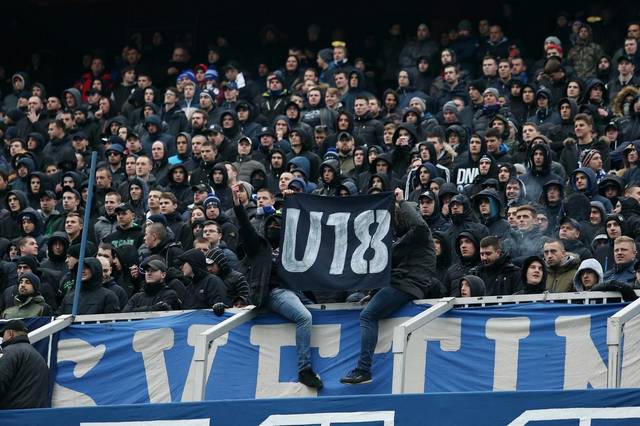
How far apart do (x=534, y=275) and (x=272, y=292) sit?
6.89 feet

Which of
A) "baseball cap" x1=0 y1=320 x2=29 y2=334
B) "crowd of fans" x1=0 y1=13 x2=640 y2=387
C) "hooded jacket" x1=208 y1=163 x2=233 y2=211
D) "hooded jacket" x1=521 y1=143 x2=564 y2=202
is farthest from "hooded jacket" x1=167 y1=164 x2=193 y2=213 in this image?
"baseball cap" x1=0 y1=320 x2=29 y2=334

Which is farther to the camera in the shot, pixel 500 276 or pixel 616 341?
pixel 500 276

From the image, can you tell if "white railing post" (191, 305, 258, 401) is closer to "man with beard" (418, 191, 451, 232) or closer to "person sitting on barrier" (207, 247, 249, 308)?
"person sitting on barrier" (207, 247, 249, 308)

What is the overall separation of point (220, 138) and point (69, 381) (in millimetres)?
6250

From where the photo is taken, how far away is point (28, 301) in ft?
48.1

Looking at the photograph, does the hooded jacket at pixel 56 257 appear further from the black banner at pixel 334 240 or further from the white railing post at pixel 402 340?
the white railing post at pixel 402 340

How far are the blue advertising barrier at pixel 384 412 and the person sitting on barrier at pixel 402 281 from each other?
2.69 ft

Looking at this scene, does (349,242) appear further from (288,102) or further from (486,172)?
(288,102)

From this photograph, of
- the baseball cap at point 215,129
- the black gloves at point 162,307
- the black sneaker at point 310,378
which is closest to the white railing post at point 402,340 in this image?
the black sneaker at point 310,378

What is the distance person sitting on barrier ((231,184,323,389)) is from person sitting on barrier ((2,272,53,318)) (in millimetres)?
2933

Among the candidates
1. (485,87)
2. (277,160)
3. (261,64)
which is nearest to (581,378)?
(277,160)

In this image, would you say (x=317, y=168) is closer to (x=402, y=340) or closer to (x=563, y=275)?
(x=563, y=275)

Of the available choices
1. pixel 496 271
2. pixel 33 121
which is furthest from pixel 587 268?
pixel 33 121

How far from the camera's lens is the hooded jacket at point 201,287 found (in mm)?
13451
